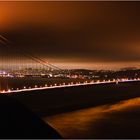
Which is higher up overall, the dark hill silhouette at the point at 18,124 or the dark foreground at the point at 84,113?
the dark hill silhouette at the point at 18,124

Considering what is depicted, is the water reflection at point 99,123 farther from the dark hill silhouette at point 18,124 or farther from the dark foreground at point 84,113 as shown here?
the dark hill silhouette at point 18,124

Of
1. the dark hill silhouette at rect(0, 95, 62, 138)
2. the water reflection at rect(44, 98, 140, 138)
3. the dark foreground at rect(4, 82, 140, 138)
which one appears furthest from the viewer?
the dark foreground at rect(4, 82, 140, 138)

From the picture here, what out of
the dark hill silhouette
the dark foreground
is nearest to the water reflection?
the dark foreground

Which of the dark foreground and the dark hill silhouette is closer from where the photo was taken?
the dark hill silhouette

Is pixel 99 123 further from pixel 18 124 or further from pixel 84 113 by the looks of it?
pixel 18 124

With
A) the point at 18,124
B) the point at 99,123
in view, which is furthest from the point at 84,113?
the point at 18,124

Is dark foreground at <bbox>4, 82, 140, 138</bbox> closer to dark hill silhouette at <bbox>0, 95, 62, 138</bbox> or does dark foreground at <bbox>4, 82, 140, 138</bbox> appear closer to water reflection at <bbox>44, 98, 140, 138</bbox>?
water reflection at <bbox>44, 98, 140, 138</bbox>

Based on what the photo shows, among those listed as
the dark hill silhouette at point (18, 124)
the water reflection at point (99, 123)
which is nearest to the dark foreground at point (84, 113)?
the water reflection at point (99, 123)

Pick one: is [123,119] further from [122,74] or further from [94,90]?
[122,74]
